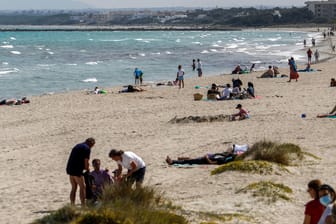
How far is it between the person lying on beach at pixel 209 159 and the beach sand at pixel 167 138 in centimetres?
15

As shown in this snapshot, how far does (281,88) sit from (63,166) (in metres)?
13.9

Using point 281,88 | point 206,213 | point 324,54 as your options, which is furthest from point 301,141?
point 324,54

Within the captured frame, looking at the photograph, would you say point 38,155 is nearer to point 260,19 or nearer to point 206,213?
point 206,213

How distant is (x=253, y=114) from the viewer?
17.6 m

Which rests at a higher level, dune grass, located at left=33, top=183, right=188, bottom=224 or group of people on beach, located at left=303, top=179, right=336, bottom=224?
group of people on beach, located at left=303, top=179, right=336, bottom=224

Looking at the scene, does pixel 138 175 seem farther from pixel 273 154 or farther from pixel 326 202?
pixel 326 202

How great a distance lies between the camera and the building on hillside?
608ft

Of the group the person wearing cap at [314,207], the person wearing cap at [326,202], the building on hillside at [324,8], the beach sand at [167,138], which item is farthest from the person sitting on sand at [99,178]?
the building on hillside at [324,8]

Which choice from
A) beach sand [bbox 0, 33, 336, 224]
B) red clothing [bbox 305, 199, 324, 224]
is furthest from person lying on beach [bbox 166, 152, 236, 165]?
red clothing [bbox 305, 199, 324, 224]

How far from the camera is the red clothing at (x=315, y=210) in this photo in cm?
630

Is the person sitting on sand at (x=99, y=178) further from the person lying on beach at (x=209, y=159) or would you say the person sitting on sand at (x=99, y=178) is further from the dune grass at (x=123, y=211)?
the person lying on beach at (x=209, y=159)

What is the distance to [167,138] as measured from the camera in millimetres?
14945

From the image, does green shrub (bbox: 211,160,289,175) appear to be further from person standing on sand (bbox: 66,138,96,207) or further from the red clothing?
the red clothing

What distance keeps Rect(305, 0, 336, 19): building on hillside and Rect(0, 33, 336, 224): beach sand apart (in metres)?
166
